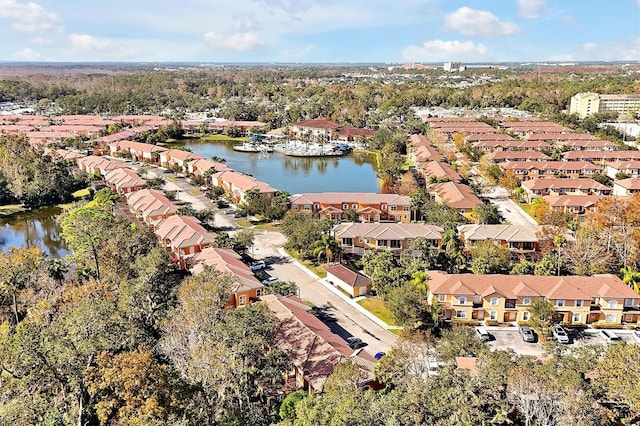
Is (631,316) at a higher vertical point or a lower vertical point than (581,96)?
lower

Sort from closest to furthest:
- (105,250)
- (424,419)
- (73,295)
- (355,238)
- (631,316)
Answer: (424,419), (73,295), (631,316), (105,250), (355,238)

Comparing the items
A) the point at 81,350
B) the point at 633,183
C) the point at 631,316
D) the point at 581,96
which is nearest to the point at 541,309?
the point at 631,316

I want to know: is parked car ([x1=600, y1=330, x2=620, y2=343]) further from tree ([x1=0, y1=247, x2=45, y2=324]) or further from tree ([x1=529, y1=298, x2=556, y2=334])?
tree ([x1=0, y1=247, x2=45, y2=324])

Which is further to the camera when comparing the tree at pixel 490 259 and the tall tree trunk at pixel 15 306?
the tree at pixel 490 259

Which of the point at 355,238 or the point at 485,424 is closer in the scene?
the point at 485,424

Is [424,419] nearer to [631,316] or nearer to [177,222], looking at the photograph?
[631,316]

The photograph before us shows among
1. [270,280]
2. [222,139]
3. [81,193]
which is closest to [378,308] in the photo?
[270,280]

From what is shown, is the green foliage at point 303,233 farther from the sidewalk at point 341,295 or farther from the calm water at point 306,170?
the calm water at point 306,170

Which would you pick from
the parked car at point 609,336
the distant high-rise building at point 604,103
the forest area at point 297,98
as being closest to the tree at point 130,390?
the parked car at point 609,336
